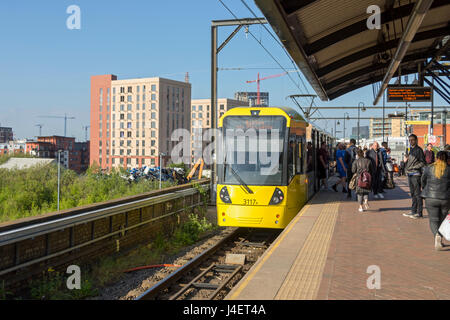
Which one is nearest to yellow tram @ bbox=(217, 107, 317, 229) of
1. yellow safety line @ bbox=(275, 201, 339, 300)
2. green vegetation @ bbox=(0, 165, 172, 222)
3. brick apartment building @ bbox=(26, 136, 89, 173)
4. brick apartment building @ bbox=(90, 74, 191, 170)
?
yellow safety line @ bbox=(275, 201, 339, 300)

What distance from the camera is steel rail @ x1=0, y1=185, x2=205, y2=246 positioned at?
7.34m

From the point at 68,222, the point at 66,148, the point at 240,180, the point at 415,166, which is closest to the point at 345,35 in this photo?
the point at 415,166

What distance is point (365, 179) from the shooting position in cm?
1224

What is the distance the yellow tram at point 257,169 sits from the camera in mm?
11422

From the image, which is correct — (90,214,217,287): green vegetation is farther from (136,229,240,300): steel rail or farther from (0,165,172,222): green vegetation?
(0,165,172,222): green vegetation

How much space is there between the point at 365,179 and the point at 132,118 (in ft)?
352

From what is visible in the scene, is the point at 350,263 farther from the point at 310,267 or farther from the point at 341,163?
the point at 341,163

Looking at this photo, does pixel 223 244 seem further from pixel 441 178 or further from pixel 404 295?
pixel 404 295

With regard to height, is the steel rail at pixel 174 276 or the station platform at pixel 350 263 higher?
the station platform at pixel 350 263

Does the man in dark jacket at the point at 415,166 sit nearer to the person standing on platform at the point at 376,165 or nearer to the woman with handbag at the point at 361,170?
the woman with handbag at the point at 361,170

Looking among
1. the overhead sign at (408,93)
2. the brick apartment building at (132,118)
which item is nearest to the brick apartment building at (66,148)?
the brick apartment building at (132,118)

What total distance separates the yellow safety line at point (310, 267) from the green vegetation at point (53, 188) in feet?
28.1
